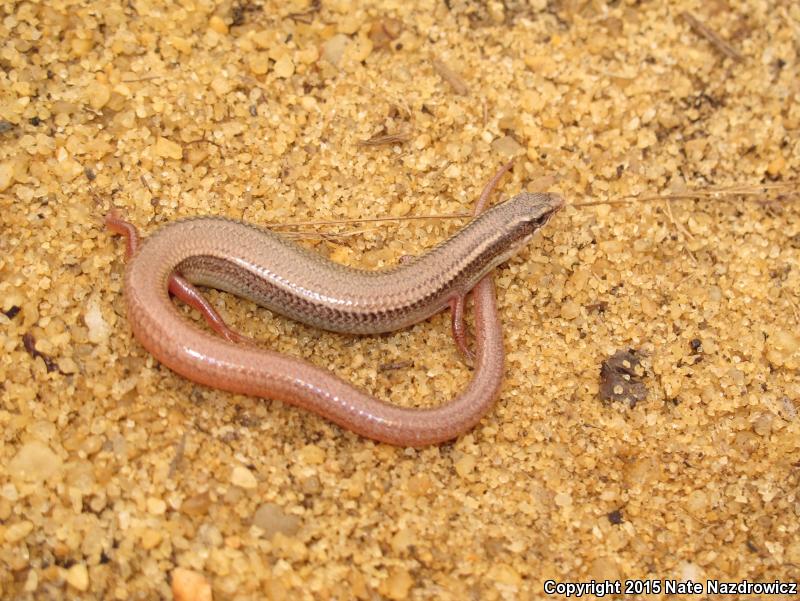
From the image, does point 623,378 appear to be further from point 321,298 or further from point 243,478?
point 243,478

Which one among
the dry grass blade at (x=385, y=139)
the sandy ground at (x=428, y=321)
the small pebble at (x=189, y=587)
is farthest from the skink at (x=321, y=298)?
the small pebble at (x=189, y=587)

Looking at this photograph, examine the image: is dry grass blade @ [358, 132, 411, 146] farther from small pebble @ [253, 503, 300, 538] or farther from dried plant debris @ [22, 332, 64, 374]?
small pebble @ [253, 503, 300, 538]

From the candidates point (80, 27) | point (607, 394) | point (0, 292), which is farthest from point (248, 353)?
point (80, 27)

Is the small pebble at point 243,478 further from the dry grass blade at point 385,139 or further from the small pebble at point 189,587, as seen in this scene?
the dry grass blade at point 385,139

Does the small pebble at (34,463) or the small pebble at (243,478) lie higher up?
the small pebble at (34,463)

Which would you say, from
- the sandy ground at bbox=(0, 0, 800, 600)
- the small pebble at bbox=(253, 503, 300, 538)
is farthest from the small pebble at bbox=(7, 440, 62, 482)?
the small pebble at bbox=(253, 503, 300, 538)

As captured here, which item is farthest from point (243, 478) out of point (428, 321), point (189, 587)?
point (428, 321)
